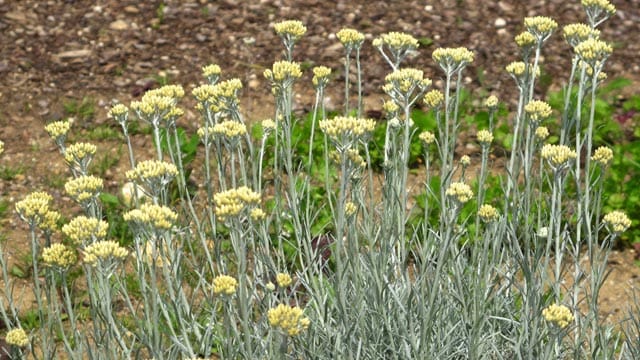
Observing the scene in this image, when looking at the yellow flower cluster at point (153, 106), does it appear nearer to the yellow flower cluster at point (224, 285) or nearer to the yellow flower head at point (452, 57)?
the yellow flower cluster at point (224, 285)

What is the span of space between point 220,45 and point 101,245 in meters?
3.90

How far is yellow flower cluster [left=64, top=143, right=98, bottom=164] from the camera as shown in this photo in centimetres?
251

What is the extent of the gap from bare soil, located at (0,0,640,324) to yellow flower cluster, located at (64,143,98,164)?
212cm

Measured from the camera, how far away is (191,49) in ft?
19.1

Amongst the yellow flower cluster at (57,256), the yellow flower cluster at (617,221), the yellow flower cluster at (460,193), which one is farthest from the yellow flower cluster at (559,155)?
the yellow flower cluster at (57,256)

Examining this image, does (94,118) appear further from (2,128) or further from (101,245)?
(101,245)

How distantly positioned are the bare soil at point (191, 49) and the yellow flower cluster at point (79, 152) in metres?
2.12

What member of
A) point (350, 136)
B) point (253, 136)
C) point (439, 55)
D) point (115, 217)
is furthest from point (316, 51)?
point (350, 136)

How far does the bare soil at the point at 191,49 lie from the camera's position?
5137 millimetres

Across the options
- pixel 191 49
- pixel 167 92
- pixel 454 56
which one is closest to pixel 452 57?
pixel 454 56

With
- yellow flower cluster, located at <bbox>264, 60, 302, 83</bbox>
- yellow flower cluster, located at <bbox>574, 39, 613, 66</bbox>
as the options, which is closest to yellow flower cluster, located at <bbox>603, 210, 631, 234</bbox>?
yellow flower cluster, located at <bbox>574, 39, 613, 66</bbox>

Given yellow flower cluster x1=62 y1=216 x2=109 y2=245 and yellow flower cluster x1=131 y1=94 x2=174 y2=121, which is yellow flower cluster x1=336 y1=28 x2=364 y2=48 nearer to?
yellow flower cluster x1=131 y1=94 x2=174 y2=121

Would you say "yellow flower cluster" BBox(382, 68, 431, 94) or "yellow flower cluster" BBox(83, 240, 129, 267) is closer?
"yellow flower cluster" BBox(83, 240, 129, 267)

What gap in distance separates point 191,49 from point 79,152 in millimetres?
3415
